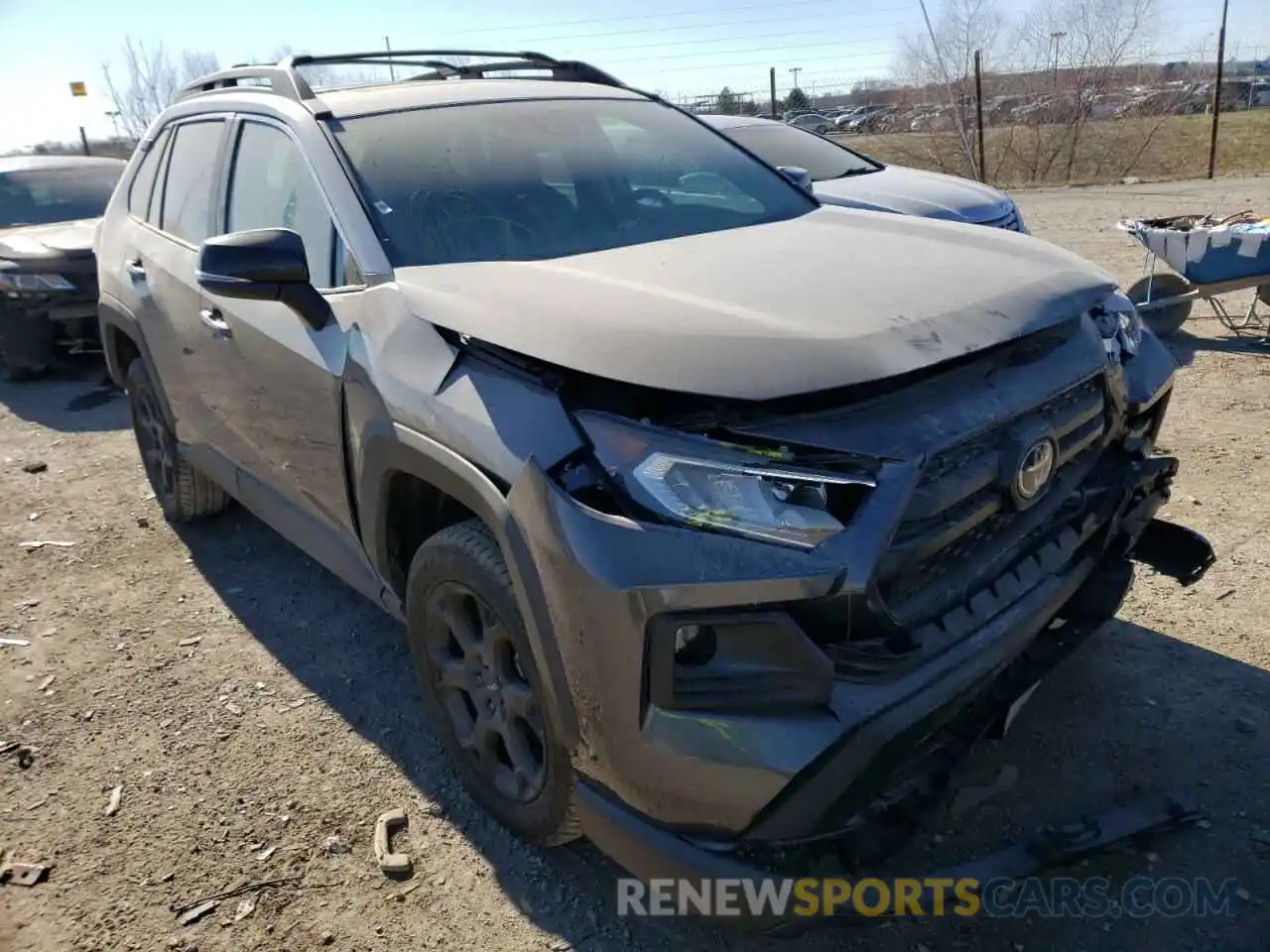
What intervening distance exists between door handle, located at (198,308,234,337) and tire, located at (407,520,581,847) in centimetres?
130

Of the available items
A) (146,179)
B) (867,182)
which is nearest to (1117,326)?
(146,179)

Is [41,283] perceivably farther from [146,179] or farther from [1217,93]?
[1217,93]

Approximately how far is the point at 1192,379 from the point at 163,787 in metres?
5.56

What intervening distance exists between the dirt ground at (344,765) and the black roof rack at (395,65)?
6.34ft

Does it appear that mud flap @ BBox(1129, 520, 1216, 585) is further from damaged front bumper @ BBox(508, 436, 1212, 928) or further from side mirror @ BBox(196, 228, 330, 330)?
side mirror @ BBox(196, 228, 330, 330)

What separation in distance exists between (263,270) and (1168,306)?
5.96 meters

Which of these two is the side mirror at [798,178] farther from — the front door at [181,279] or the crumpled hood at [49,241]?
the crumpled hood at [49,241]

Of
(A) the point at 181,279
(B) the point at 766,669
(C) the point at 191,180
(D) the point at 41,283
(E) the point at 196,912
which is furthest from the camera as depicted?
(D) the point at 41,283

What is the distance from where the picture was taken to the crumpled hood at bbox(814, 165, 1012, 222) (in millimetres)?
6859

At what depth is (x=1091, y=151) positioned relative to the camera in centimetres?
2038

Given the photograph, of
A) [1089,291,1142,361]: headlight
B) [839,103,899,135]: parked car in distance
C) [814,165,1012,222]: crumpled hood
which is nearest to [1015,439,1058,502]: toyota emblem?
[1089,291,1142,361]: headlight

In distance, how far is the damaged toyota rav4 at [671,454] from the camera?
1.83 meters

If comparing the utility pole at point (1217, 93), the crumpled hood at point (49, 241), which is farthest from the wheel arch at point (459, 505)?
the utility pole at point (1217, 93)

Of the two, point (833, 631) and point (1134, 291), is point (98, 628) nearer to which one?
point (833, 631)
